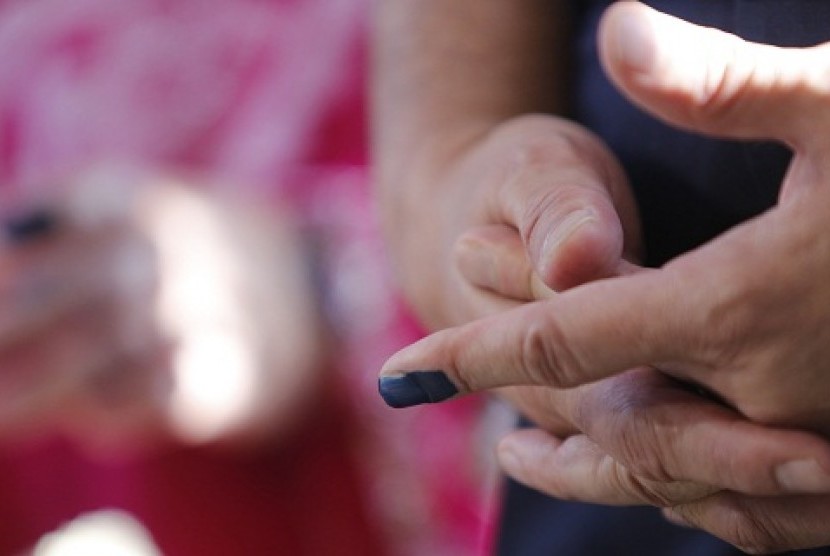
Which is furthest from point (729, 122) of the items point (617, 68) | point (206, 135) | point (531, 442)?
point (206, 135)

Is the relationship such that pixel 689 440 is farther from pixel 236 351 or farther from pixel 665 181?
pixel 236 351

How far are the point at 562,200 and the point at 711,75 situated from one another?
9 centimetres

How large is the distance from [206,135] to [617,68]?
933 mm

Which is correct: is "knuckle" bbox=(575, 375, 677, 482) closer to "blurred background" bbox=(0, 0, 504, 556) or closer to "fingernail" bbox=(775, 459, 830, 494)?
"fingernail" bbox=(775, 459, 830, 494)

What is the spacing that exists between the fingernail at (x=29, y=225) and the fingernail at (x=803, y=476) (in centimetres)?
88

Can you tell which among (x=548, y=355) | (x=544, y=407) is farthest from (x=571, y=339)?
(x=544, y=407)

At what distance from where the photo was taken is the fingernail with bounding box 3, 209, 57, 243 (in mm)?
1063

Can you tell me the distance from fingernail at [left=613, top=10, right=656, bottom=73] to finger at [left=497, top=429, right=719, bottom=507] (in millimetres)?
153

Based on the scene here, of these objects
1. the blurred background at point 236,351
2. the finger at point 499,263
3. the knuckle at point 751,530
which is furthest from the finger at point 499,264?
the blurred background at point 236,351

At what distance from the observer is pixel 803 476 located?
1.09 ft

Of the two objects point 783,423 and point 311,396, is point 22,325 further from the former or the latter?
point 783,423

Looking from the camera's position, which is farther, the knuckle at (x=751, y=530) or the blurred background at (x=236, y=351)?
the blurred background at (x=236, y=351)

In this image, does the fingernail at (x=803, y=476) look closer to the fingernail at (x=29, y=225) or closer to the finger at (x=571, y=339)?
the finger at (x=571, y=339)

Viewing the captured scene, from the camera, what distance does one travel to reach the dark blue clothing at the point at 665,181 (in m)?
0.41
